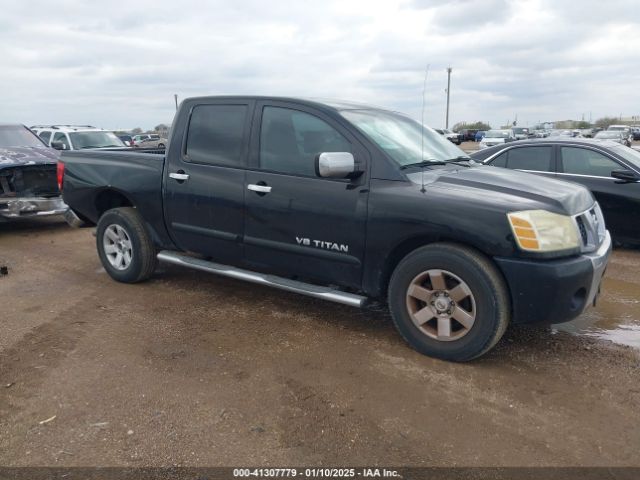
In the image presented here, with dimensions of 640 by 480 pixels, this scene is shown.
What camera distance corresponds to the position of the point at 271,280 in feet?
14.2

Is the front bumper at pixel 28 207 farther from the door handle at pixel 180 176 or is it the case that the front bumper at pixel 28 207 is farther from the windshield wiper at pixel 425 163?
the windshield wiper at pixel 425 163

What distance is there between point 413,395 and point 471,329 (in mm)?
615

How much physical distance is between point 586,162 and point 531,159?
69 cm

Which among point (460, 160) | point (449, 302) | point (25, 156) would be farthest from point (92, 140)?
point (449, 302)

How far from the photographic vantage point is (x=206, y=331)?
166 inches

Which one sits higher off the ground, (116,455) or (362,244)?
(362,244)

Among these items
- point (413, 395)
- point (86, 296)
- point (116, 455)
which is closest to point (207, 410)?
point (116, 455)

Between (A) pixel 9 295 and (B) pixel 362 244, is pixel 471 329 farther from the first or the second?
(A) pixel 9 295

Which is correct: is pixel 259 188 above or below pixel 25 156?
below

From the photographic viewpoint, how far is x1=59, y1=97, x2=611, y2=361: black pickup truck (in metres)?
3.38

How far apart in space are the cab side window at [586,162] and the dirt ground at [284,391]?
3465mm

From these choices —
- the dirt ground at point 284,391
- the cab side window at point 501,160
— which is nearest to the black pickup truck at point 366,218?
the dirt ground at point 284,391

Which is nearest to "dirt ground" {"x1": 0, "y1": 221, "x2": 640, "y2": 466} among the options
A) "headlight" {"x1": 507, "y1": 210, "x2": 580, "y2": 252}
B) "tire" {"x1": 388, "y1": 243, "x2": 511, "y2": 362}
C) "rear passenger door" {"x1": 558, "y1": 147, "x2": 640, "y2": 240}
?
"tire" {"x1": 388, "y1": 243, "x2": 511, "y2": 362}

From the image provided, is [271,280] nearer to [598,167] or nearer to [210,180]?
[210,180]
